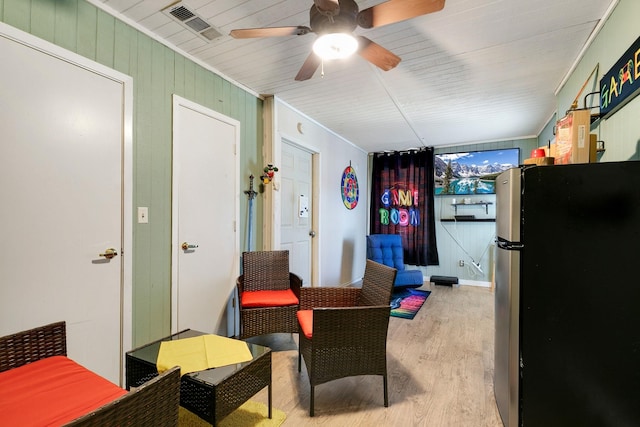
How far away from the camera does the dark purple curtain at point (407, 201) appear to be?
5355 mm

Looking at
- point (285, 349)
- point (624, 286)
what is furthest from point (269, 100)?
Answer: point (624, 286)

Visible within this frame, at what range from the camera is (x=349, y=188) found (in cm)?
516

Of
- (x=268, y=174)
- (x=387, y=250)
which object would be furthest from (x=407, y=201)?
(x=268, y=174)

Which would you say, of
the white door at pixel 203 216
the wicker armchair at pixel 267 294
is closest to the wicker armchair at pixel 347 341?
the wicker armchair at pixel 267 294

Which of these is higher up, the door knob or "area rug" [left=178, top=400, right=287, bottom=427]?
the door knob

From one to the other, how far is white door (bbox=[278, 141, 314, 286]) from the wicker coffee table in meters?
1.96

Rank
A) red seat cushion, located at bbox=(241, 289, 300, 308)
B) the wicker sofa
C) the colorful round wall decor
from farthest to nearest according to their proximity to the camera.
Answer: the colorful round wall decor → red seat cushion, located at bbox=(241, 289, 300, 308) → the wicker sofa

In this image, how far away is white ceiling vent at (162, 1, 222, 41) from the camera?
6.27ft

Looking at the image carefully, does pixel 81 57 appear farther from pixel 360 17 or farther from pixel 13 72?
pixel 360 17

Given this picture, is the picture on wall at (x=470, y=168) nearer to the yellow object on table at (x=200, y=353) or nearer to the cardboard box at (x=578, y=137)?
the cardboard box at (x=578, y=137)

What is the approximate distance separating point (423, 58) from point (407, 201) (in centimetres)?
332

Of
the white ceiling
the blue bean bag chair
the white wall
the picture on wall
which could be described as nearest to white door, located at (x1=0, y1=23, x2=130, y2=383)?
the white ceiling

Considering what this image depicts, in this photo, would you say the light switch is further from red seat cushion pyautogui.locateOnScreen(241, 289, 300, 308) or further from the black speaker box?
the black speaker box

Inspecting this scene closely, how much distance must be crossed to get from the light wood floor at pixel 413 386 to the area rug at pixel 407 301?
377 mm
